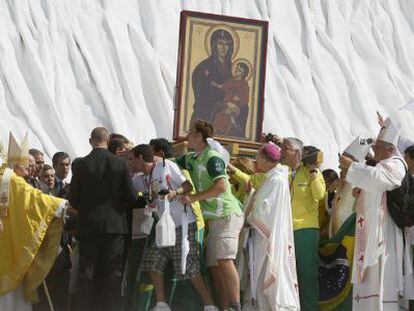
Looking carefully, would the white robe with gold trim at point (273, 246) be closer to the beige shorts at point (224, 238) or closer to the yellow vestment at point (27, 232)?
the beige shorts at point (224, 238)

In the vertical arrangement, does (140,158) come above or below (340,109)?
below

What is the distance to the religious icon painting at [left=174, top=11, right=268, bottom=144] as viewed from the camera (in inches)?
589

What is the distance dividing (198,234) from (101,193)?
869 mm

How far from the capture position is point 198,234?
9.30 m

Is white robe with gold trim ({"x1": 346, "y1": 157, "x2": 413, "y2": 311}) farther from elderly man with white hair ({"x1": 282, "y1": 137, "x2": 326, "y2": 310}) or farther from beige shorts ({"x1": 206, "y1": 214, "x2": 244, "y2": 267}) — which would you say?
beige shorts ({"x1": 206, "y1": 214, "x2": 244, "y2": 267})

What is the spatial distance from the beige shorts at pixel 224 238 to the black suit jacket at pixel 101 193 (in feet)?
2.24

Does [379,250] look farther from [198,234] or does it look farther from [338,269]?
[198,234]

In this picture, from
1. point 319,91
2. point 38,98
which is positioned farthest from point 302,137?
point 38,98

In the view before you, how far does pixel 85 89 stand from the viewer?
66.5 ft

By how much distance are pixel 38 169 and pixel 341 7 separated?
15.0 metres

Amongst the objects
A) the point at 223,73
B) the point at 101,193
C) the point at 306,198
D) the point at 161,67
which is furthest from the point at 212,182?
the point at 161,67

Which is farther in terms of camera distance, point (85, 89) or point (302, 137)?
point (302, 137)

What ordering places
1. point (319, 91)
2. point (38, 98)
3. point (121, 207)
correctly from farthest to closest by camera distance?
1. point (319, 91)
2. point (38, 98)
3. point (121, 207)

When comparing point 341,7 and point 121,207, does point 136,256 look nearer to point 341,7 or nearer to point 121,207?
point 121,207
